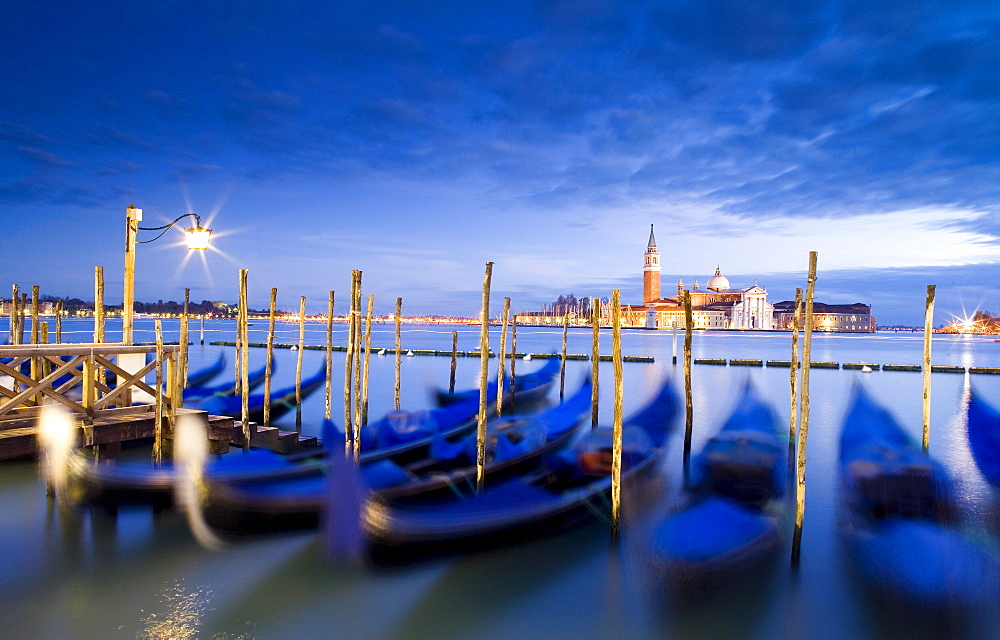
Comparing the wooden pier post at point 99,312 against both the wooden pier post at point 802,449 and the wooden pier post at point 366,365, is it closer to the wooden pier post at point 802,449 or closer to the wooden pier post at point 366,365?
the wooden pier post at point 366,365

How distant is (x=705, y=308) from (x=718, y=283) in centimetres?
1097

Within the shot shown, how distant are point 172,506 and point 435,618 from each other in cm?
254

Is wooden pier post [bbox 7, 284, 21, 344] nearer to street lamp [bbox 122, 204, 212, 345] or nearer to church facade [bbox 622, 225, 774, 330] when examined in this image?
street lamp [bbox 122, 204, 212, 345]

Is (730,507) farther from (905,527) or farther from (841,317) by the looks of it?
(841,317)

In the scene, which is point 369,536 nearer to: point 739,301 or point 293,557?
point 293,557

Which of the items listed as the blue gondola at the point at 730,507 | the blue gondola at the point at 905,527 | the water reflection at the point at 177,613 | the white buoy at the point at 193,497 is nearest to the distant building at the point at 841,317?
the blue gondola at the point at 730,507

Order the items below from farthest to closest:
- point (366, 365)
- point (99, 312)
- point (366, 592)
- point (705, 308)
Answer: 1. point (705, 308)
2. point (366, 365)
3. point (99, 312)
4. point (366, 592)

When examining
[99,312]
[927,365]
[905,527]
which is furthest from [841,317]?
[99,312]

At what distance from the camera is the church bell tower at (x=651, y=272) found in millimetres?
85375

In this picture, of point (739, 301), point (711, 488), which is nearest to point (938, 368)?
point (711, 488)

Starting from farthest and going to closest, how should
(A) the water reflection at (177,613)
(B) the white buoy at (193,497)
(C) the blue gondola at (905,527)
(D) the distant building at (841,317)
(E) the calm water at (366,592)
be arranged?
(D) the distant building at (841,317) → (B) the white buoy at (193,497) → (C) the blue gondola at (905,527) → (E) the calm water at (366,592) → (A) the water reflection at (177,613)

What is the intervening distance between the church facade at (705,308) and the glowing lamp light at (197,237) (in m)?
73.7

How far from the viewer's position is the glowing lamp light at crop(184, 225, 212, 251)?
510cm

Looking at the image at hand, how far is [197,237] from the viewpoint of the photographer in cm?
511
